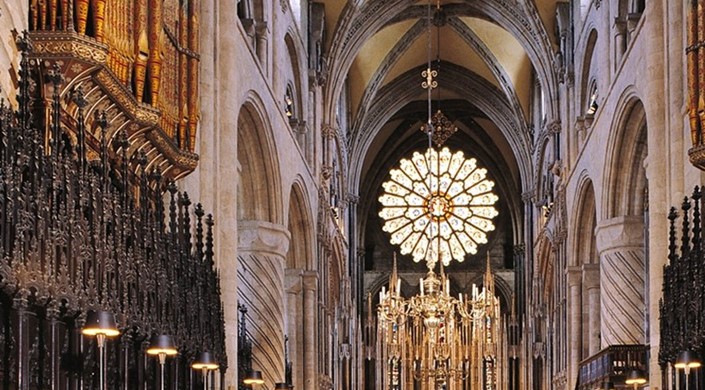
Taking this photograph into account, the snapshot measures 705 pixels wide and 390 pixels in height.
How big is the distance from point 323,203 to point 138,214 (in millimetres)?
19882

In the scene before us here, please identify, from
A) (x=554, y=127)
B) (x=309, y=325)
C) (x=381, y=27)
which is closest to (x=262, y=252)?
(x=309, y=325)

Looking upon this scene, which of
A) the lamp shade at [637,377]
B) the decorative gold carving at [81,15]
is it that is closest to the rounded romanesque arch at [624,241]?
the lamp shade at [637,377]

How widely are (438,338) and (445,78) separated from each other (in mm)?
9350

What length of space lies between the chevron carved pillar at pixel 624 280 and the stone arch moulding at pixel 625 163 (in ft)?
1.02

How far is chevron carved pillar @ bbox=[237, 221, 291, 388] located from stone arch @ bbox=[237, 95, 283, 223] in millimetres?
288

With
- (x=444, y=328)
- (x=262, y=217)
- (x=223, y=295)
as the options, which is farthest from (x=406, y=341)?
(x=223, y=295)

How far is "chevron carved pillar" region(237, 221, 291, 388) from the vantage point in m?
23.6

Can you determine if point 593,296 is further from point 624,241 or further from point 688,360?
point 688,360

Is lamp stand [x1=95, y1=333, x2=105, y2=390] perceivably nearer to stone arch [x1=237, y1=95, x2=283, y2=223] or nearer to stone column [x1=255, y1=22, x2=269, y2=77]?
stone arch [x1=237, y1=95, x2=283, y2=223]

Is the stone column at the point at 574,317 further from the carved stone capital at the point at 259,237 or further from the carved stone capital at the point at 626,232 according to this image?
the carved stone capital at the point at 259,237

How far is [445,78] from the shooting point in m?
39.8

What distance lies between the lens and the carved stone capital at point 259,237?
77.0 ft

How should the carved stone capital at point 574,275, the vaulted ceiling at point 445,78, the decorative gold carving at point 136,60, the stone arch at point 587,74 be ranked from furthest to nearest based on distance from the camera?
the vaulted ceiling at point 445,78 < the carved stone capital at point 574,275 < the stone arch at point 587,74 < the decorative gold carving at point 136,60

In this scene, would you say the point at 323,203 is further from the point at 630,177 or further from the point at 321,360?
the point at 630,177
